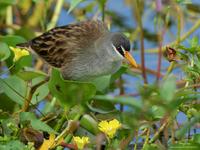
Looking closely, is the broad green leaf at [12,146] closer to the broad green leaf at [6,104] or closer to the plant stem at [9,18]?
the broad green leaf at [6,104]

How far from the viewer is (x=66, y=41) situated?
150 inches

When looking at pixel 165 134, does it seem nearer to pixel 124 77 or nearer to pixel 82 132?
pixel 82 132

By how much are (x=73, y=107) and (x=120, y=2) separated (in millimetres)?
2739

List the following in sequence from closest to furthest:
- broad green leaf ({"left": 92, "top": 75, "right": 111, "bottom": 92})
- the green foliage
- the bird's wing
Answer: the green foliage → broad green leaf ({"left": 92, "top": 75, "right": 111, "bottom": 92}) → the bird's wing

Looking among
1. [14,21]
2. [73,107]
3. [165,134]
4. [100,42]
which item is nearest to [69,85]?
[73,107]

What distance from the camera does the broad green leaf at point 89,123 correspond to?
2883 mm

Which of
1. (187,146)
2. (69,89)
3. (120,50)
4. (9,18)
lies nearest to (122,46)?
(120,50)

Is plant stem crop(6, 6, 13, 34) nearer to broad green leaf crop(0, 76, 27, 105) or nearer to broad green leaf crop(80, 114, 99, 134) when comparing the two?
broad green leaf crop(0, 76, 27, 105)

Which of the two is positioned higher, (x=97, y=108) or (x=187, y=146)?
(x=187, y=146)

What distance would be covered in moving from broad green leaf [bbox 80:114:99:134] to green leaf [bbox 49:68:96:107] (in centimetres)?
20

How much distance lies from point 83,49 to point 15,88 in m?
0.70

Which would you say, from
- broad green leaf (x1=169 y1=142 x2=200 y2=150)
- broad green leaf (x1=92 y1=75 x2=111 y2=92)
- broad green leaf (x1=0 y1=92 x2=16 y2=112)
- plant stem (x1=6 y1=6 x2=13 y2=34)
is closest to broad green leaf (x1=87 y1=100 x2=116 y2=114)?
broad green leaf (x1=92 y1=75 x2=111 y2=92)

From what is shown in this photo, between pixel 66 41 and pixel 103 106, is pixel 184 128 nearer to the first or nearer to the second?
pixel 103 106

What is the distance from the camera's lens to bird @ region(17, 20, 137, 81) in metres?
3.61
